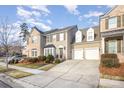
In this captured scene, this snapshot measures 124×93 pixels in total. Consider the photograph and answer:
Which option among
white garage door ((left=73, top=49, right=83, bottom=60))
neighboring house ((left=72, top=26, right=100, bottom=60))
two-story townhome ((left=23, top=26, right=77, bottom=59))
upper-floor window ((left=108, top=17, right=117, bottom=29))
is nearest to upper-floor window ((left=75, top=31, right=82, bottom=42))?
neighboring house ((left=72, top=26, right=100, bottom=60))

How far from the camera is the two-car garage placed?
22.7 metres

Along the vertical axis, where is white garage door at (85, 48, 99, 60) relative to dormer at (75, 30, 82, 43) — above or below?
below

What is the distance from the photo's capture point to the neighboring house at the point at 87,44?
75.0ft

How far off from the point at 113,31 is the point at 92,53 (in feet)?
20.2

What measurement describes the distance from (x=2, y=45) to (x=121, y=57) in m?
14.1

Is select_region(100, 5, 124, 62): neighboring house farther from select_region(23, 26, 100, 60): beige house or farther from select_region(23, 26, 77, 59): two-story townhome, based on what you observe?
select_region(23, 26, 77, 59): two-story townhome

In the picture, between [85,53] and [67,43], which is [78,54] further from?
[67,43]

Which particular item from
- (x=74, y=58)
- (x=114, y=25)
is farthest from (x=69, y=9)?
(x=74, y=58)

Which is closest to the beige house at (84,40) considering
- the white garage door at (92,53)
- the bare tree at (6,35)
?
the white garage door at (92,53)

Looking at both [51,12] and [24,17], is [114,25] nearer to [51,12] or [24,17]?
[51,12]

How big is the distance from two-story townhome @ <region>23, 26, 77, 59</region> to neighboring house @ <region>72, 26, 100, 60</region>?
1105 mm

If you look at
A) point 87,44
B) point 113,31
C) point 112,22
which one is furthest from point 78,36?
point 113,31
